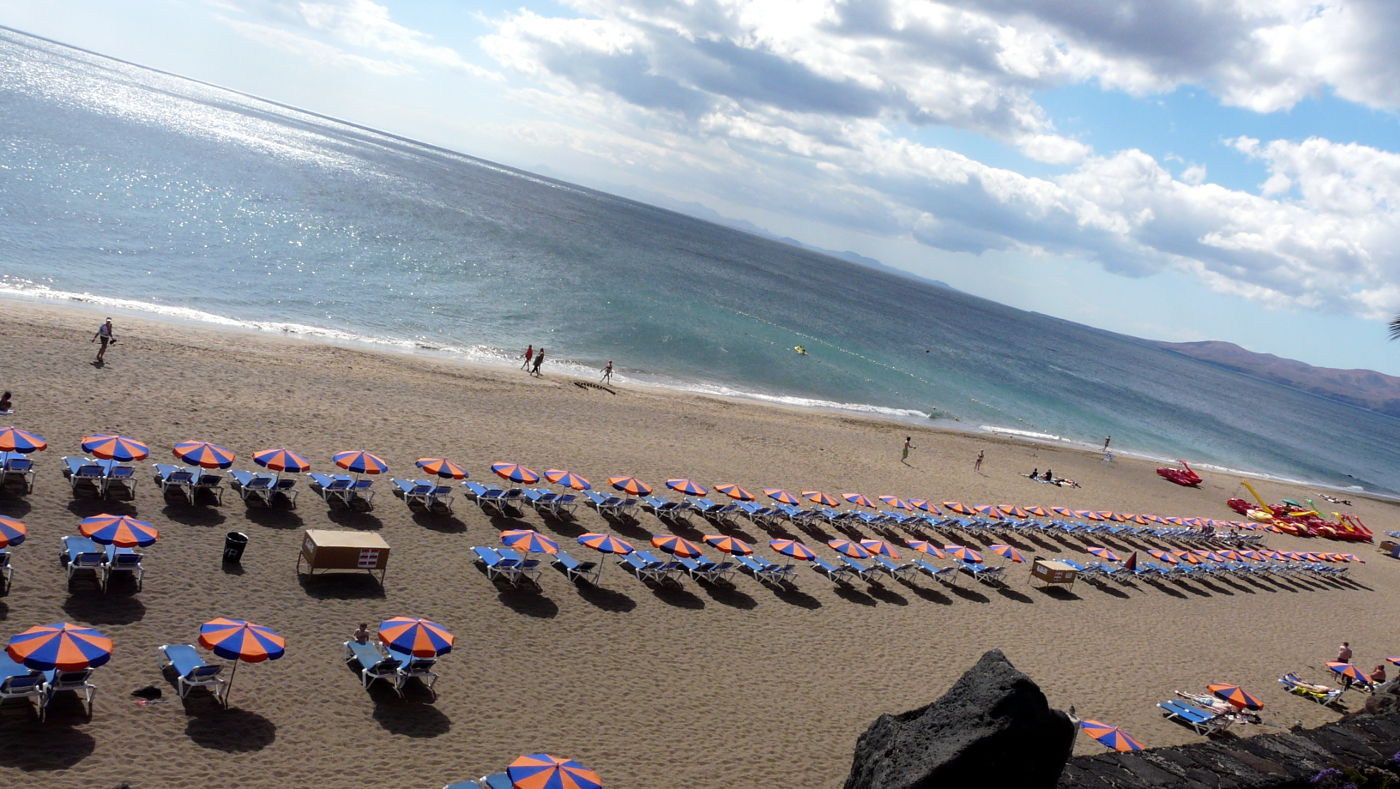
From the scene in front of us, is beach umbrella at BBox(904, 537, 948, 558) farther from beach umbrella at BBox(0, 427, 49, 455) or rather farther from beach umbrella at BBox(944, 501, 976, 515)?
beach umbrella at BBox(0, 427, 49, 455)

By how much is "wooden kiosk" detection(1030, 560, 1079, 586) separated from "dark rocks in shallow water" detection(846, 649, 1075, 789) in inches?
666

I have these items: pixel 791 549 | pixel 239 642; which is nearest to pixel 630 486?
pixel 791 549

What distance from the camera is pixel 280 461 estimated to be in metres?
15.3

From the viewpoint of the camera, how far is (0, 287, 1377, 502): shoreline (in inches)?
1120

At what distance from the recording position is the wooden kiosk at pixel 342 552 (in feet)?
41.6

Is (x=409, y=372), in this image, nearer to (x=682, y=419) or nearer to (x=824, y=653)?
(x=682, y=419)

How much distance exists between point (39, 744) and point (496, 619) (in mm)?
5879

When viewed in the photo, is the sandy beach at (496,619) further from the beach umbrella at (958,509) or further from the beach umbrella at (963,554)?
the beach umbrella at (958,509)

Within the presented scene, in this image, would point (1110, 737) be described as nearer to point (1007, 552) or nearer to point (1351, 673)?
point (1351, 673)

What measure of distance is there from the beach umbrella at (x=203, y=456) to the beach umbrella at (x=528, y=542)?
5.39 m

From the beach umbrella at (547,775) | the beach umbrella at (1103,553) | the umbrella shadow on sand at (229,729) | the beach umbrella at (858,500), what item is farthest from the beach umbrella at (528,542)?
the beach umbrella at (1103,553)

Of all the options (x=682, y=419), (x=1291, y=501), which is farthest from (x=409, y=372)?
(x=1291, y=501)

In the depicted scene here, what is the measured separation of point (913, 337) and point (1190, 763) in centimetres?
8987

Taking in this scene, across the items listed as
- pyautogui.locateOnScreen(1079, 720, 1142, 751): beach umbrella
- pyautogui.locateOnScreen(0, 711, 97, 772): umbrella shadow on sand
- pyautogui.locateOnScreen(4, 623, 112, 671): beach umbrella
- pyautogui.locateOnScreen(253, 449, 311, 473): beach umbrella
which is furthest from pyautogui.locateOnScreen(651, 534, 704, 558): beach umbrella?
pyautogui.locateOnScreen(0, 711, 97, 772): umbrella shadow on sand
